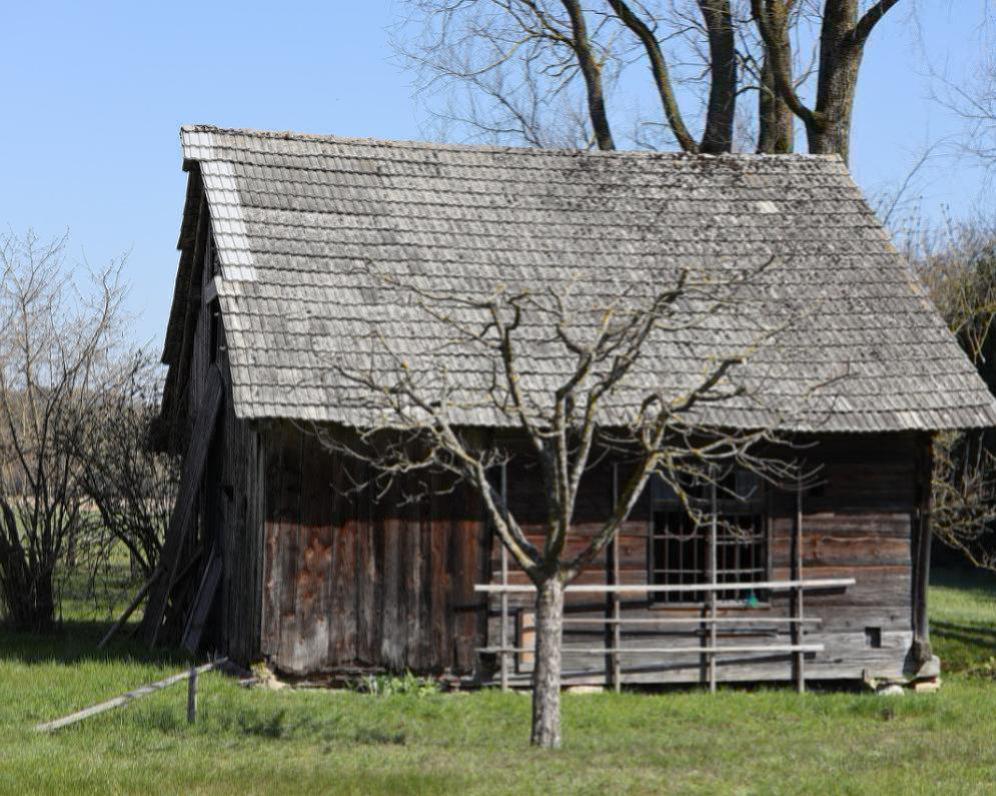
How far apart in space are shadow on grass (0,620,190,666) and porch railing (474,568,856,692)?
3.63 meters

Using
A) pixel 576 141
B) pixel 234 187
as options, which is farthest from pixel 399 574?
pixel 576 141

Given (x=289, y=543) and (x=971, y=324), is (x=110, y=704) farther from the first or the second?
(x=971, y=324)

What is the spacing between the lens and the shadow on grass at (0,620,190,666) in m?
15.9

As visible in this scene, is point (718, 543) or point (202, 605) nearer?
point (718, 543)

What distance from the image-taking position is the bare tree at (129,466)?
20.1 metres

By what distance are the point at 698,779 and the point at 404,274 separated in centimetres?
723

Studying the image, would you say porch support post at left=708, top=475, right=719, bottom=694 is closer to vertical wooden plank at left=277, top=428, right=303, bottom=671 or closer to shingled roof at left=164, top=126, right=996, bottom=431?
shingled roof at left=164, top=126, right=996, bottom=431

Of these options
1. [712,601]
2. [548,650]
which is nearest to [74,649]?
[712,601]

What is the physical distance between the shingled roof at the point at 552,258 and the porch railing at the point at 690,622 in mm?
1790

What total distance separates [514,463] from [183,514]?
4.89 meters

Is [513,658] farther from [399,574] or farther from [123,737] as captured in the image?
[123,737]

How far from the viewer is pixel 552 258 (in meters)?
16.7

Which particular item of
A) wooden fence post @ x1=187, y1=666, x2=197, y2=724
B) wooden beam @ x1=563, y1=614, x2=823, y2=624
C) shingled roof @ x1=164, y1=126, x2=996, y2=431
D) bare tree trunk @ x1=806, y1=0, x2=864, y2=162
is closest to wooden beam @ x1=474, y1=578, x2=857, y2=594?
wooden beam @ x1=563, y1=614, x2=823, y2=624

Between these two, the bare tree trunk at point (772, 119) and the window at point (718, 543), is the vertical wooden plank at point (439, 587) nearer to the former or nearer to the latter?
the window at point (718, 543)
